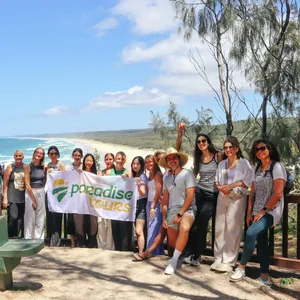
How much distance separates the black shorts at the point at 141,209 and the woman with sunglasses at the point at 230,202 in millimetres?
1129

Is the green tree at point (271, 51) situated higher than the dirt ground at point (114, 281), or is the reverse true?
the green tree at point (271, 51)

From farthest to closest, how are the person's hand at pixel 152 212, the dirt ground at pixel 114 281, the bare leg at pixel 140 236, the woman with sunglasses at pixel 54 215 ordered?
the woman with sunglasses at pixel 54 215, the bare leg at pixel 140 236, the person's hand at pixel 152 212, the dirt ground at pixel 114 281

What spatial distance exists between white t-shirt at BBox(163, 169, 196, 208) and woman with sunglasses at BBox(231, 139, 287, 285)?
73cm

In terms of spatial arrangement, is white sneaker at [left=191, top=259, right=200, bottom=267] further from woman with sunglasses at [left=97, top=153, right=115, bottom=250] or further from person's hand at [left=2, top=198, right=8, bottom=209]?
person's hand at [left=2, top=198, right=8, bottom=209]

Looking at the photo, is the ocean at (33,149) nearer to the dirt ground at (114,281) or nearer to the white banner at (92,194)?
the white banner at (92,194)

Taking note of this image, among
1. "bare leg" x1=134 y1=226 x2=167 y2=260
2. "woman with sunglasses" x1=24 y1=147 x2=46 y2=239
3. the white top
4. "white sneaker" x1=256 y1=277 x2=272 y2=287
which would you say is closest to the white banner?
"woman with sunglasses" x1=24 y1=147 x2=46 y2=239

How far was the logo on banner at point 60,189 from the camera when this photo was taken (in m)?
6.10

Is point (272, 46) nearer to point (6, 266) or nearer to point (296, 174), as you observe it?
point (296, 174)

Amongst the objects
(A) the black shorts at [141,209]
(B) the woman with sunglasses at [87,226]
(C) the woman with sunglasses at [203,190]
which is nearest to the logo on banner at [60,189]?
(B) the woman with sunglasses at [87,226]

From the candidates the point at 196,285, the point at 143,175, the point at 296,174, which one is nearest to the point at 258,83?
the point at 296,174

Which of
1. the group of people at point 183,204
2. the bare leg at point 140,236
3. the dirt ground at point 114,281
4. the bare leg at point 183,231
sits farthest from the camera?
the bare leg at point 140,236

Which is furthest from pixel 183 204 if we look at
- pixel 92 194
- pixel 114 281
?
pixel 92 194

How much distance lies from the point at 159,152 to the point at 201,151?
60 centimetres

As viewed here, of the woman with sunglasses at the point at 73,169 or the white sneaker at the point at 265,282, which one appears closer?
the white sneaker at the point at 265,282
